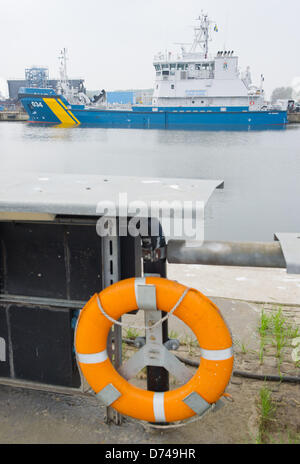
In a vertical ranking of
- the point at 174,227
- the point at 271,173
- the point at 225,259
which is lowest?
the point at 271,173

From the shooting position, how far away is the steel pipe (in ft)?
5.48

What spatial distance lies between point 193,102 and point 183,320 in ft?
101

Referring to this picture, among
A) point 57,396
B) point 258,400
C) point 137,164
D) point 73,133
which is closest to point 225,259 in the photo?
point 258,400

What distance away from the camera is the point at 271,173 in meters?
15.9

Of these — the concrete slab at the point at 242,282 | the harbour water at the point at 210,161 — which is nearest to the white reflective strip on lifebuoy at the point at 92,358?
the concrete slab at the point at 242,282

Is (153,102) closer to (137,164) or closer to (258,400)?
(137,164)

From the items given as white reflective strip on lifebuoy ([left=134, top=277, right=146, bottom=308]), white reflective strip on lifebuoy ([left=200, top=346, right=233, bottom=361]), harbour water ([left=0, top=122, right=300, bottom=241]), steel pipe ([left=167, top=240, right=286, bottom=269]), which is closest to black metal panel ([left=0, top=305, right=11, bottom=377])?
white reflective strip on lifebuoy ([left=134, top=277, right=146, bottom=308])

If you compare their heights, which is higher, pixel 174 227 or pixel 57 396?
pixel 174 227

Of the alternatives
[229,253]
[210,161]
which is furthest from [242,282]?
[210,161]

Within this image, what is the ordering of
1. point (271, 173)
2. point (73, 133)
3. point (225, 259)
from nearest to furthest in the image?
point (225, 259), point (271, 173), point (73, 133)

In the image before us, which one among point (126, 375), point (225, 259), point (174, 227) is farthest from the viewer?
point (126, 375)

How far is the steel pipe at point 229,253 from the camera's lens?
1669 mm

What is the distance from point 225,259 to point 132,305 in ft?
1.32

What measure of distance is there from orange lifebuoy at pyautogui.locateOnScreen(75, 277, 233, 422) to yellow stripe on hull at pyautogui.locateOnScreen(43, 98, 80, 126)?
113ft
